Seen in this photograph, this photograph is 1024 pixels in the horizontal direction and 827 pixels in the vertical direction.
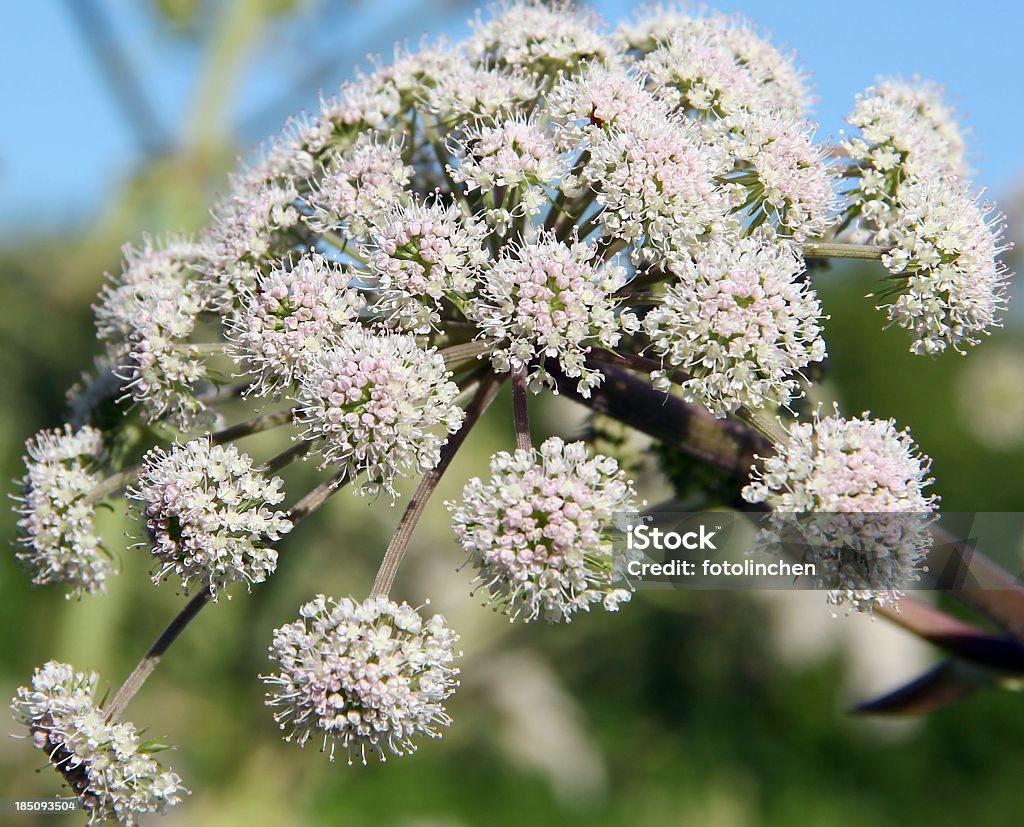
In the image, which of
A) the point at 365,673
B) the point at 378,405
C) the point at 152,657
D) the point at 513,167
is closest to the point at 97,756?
the point at 152,657

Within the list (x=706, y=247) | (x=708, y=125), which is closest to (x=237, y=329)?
(x=706, y=247)

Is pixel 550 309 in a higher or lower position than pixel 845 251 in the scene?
lower

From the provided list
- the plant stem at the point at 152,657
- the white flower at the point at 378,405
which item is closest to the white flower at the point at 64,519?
the plant stem at the point at 152,657

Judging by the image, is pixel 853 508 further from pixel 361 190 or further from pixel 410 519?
pixel 361 190

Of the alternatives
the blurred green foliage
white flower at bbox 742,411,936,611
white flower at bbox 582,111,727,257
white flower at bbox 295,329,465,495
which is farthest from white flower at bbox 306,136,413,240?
the blurred green foliage

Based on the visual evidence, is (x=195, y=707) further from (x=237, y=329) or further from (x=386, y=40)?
(x=237, y=329)

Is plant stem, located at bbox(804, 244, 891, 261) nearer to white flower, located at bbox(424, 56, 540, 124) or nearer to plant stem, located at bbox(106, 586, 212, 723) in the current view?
white flower, located at bbox(424, 56, 540, 124)
